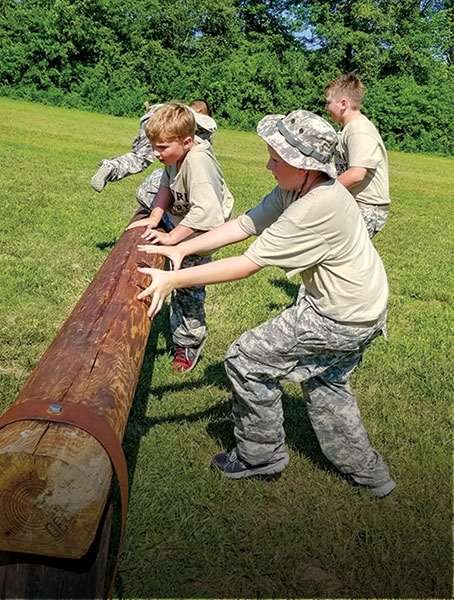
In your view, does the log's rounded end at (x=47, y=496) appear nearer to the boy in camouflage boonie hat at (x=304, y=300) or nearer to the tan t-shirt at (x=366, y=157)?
the boy in camouflage boonie hat at (x=304, y=300)

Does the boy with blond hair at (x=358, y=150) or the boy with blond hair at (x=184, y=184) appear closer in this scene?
the boy with blond hair at (x=184, y=184)

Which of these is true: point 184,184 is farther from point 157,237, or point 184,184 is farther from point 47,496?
point 47,496

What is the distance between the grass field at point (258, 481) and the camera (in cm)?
291

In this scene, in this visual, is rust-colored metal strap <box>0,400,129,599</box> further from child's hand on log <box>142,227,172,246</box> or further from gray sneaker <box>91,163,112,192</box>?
gray sneaker <box>91,163,112,192</box>

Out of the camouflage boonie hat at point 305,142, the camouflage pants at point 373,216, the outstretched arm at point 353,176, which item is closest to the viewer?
the camouflage boonie hat at point 305,142

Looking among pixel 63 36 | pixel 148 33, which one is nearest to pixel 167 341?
pixel 63 36

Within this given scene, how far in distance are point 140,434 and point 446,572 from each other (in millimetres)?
1886

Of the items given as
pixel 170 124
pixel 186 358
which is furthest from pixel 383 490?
pixel 170 124

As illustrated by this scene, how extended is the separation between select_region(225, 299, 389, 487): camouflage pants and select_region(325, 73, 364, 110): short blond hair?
2.67 metres

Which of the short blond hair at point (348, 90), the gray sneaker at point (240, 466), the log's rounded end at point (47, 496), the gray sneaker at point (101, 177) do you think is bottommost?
the gray sneaker at point (240, 466)

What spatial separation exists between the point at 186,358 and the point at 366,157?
223cm

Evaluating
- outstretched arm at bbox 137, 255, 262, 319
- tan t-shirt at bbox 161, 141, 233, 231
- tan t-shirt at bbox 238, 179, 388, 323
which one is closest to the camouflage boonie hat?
tan t-shirt at bbox 238, 179, 388, 323

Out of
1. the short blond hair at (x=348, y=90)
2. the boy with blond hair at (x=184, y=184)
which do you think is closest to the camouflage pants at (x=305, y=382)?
the boy with blond hair at (x=184, y=184)

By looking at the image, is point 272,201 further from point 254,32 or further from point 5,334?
point 254,32
